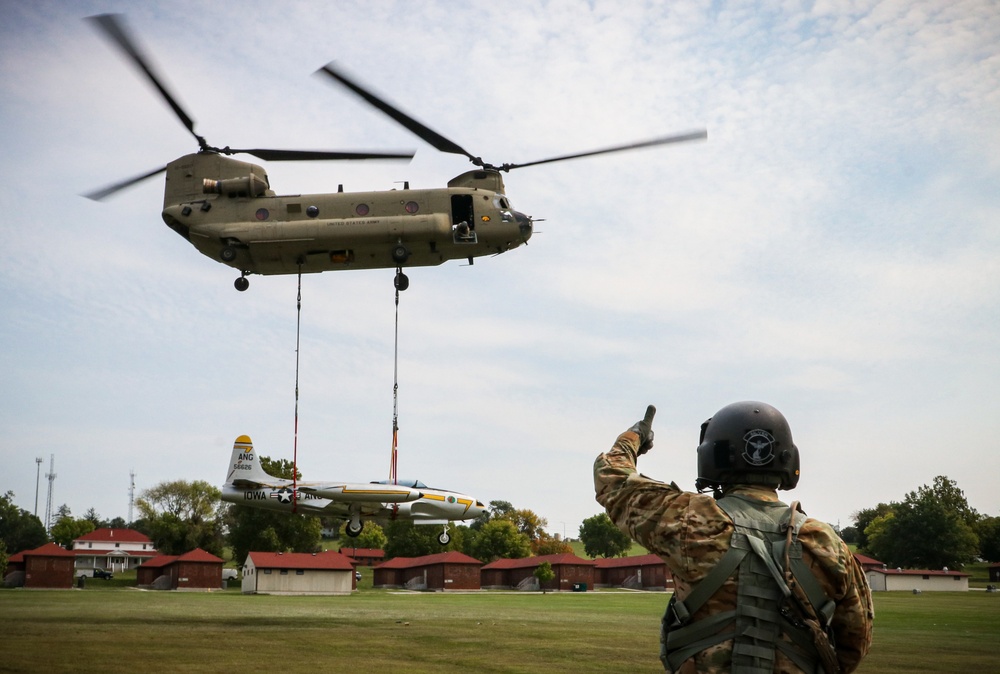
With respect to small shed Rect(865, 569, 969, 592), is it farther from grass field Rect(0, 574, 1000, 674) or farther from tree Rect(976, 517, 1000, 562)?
grass field Rect(0, 574, 1000, 674)

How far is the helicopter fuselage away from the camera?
78.4 feet

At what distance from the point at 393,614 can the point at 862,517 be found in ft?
308

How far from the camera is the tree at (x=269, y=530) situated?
76812mm

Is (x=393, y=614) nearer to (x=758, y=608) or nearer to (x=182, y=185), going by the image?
(x=182, y=185)

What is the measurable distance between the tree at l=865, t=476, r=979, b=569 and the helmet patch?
95509 millimetres

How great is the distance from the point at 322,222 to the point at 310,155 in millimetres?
1957

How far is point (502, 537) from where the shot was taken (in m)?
98.9

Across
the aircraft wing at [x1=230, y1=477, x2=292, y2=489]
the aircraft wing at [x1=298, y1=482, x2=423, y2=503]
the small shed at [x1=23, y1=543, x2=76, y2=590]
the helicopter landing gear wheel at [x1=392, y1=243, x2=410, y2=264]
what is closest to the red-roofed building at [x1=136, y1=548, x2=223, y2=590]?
the small shed at [x1=23, y1=543, x2=76, y2=590]

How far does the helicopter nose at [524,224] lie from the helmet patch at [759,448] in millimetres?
20180

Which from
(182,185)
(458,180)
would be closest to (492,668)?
(458,180)

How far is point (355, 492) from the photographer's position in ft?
109

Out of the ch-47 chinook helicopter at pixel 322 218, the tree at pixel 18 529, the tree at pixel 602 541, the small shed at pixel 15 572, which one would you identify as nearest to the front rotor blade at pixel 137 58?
the ch-47 chinook helicopter at pixel 322 218

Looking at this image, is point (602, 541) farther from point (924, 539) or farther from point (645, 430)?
point (645, 430)

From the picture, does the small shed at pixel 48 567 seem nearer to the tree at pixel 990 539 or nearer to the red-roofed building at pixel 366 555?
the red-roofed building at pixel 366 555
